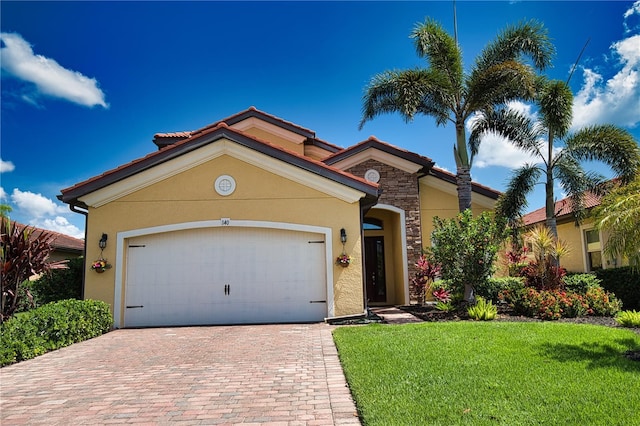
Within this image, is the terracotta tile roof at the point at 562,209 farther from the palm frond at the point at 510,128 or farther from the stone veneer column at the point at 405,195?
the stone veneer column at the point at 405,195

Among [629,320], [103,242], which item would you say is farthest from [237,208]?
[629,320]

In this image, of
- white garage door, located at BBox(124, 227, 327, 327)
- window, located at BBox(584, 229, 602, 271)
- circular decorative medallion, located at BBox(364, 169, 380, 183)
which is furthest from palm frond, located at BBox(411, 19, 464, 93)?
window, located at BBox(584, 229, 602, 271)

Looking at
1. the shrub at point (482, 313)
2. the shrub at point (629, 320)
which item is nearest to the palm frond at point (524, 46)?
the shrub at point (482, 313)

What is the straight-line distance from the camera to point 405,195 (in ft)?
50.4

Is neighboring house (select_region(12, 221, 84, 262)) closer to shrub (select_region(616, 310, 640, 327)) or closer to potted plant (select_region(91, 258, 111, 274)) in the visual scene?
potted plant (select_region(91, 258, 111, 274))

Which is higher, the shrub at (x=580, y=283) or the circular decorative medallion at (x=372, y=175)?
the circular decorative medallion at (x=372, y=175)

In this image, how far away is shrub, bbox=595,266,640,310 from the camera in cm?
1236

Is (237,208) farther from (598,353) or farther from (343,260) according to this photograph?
(598,353)

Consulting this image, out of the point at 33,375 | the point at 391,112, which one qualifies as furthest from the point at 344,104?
the point at 33,375

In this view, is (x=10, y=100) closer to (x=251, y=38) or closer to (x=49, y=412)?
(x=251, y=38)

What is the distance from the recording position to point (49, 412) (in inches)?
185

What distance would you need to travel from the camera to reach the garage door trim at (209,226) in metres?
10.9

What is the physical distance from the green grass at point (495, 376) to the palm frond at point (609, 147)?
8519 millimetres

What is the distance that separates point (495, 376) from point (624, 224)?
3.23 meters
